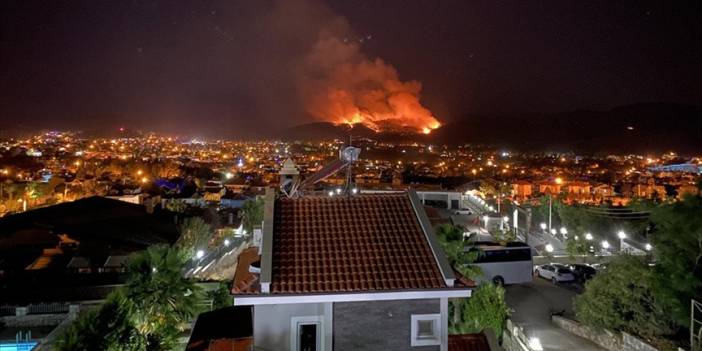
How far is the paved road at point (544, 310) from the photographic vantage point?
12.5m

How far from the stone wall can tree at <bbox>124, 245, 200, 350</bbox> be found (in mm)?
10018

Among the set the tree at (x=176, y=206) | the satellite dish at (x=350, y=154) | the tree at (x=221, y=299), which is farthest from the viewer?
the tree at (x=176, y=206)

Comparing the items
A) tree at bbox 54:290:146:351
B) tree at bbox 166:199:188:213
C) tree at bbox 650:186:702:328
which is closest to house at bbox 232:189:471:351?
tree at bbox 54:290:146:351

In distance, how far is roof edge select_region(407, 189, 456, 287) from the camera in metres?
7.00

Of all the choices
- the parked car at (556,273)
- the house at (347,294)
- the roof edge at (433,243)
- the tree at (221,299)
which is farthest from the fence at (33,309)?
the parked car at (556,273)

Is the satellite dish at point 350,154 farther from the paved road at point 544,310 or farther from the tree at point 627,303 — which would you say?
the tree at point 627,303

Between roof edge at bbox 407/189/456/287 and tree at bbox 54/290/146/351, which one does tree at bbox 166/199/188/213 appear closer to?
tree at bbox 54/290/146/351

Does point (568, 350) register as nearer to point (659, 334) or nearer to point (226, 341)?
point (659, 334)

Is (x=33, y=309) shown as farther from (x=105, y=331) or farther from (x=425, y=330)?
(x=425, y=330)

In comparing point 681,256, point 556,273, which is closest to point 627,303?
point 681,256

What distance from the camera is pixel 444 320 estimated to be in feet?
23.2

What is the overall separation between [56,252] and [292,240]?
19632 mm

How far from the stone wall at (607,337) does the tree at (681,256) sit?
1.02 metres

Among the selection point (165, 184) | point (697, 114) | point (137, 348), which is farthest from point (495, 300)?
point (697, 114)
